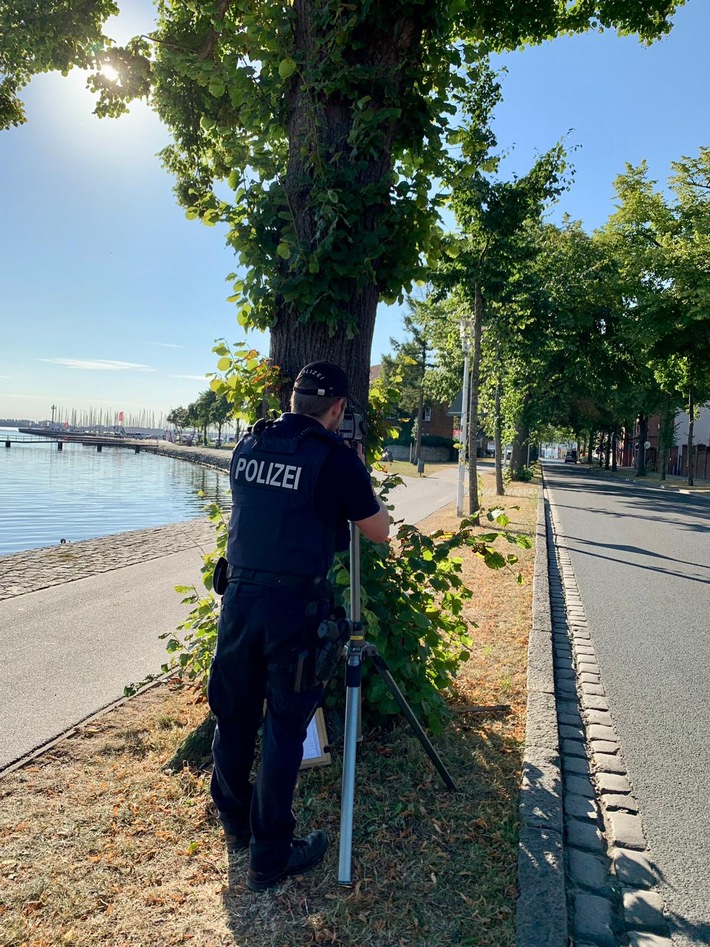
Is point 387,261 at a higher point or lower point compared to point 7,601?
higher

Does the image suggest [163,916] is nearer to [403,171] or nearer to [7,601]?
[403,171]

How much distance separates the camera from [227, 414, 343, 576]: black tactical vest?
2.66 m

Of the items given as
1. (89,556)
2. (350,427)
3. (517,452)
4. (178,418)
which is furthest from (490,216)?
(178,418)

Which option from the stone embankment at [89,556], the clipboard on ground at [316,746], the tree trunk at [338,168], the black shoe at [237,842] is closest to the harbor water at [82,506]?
the stone embankment at [89,556]

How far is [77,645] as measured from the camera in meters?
6.04

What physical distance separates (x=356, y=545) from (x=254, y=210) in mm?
2052

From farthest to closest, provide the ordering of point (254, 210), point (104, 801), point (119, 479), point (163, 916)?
point (119, 479)
point (254, 210)
point (104, 801)
point (163, 916)

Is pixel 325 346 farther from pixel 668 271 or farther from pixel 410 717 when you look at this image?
pixel 668 271

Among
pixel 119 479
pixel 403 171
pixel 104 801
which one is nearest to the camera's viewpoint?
pixel 104 801

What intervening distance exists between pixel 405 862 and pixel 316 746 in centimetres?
86

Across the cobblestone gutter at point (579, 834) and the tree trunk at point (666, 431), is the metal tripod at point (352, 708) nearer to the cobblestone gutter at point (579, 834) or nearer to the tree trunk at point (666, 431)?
the cobblestone gutter at point (579, 834)

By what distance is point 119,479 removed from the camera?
3881 centimetres

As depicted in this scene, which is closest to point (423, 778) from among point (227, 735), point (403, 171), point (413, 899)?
point (413, 899)

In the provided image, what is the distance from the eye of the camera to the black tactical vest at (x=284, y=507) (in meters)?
2.66
